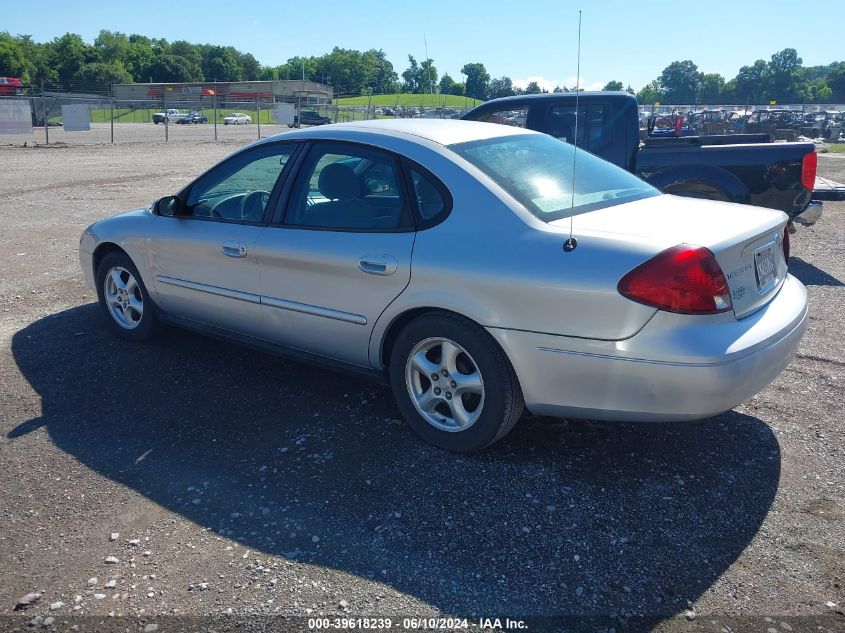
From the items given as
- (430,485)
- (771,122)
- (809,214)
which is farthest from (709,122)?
(430,485)

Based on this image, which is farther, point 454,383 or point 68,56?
point 68,56

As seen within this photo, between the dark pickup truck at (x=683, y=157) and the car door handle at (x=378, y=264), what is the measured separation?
5040mm

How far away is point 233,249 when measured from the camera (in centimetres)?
462

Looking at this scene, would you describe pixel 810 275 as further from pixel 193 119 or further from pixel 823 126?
pixel 193 119

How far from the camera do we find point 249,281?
460cm

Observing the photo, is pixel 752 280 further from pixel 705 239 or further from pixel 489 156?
pixel 489 156

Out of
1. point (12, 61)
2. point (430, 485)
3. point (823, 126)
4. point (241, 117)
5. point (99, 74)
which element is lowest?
point (430, 485)

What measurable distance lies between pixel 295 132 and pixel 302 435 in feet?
6.24

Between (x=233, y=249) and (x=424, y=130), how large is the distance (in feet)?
4.57

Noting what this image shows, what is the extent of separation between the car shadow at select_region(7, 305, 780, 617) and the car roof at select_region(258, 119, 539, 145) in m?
1.57

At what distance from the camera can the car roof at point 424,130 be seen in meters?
4.21

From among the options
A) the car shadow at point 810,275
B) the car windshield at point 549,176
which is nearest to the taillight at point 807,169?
the car shadow at point 810,275

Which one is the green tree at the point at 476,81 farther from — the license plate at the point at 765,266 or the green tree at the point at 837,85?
the green tree at the point at 837,85

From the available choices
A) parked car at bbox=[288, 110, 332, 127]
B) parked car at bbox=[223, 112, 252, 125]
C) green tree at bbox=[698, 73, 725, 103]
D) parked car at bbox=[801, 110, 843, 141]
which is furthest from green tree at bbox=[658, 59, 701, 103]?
parked car at bbox=[288, 110, 332, 127]
